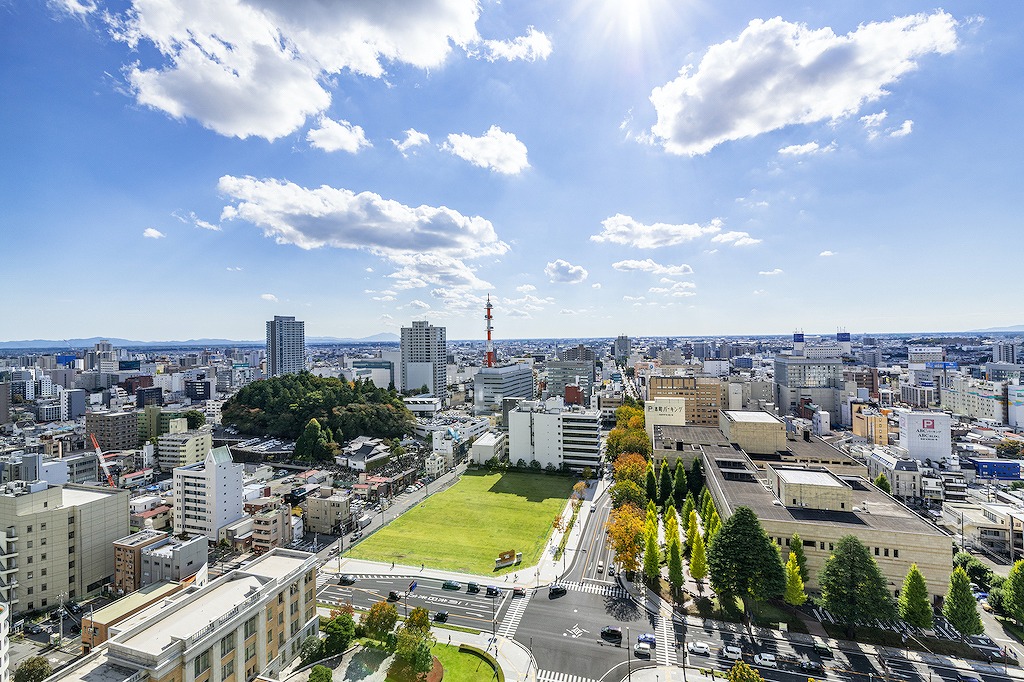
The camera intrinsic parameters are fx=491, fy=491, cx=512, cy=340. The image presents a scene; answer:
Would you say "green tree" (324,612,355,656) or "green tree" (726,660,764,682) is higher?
"green tree" (726,660,764,682)

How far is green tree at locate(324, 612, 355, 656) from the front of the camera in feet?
84.7

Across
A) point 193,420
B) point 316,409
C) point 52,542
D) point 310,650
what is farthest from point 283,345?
point 310,650

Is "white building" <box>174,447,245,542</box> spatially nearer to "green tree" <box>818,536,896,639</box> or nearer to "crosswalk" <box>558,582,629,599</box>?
"crosswalk" <box>558,582,629,599</box>

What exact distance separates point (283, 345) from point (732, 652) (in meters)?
174

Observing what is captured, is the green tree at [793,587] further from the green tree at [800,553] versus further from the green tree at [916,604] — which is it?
the green tree at [916,604]

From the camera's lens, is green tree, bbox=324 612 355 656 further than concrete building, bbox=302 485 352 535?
No

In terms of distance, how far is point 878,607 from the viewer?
2770 centimetres

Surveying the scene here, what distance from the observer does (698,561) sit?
110 ft

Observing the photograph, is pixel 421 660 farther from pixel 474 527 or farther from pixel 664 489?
pixel 664 489

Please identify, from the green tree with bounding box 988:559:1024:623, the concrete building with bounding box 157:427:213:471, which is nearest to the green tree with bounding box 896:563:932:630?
the green tree with bounding box 988:559:1024:623

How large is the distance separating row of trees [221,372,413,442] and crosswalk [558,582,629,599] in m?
50.3

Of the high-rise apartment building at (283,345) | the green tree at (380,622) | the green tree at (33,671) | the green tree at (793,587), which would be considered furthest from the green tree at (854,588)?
the high-rise apartment building at (283,345)

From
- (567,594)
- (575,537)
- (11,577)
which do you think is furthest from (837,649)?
(11,577)

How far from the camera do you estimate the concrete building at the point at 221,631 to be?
752 inches
